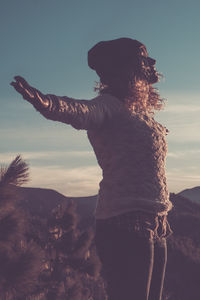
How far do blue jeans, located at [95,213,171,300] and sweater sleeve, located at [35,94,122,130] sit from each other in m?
0.54

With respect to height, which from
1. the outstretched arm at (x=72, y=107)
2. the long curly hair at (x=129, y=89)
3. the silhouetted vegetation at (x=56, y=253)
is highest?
the long curly hair at (x=129, y=89)

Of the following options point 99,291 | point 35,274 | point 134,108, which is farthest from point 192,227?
point 134,108

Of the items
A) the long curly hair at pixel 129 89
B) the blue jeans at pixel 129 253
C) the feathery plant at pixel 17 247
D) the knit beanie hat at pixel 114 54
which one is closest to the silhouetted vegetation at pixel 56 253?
the feathery plant at pixel 17 247

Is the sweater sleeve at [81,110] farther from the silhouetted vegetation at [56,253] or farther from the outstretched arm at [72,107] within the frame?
the silhouetted vegetation at [56,253]

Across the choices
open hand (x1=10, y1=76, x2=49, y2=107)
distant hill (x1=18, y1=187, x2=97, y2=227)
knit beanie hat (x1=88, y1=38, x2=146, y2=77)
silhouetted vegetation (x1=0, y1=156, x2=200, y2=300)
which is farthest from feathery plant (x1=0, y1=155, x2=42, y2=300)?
distant hill (x1=18, y1=187, x2=97, y2=227)

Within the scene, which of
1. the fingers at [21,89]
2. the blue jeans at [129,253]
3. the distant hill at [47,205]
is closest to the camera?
the fingers at [21,89]

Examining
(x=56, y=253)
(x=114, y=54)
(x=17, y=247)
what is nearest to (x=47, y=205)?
(x=56, y=253)

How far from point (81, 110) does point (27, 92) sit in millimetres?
342

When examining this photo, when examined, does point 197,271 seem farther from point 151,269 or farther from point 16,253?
point 151,269

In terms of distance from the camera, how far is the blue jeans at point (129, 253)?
2062mm

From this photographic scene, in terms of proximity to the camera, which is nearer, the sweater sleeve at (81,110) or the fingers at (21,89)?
the fingers at (21,89)

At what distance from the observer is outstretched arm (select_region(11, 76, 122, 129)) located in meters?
1.64

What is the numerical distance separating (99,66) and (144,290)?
1.33 metres

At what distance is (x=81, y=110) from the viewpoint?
1895mm
